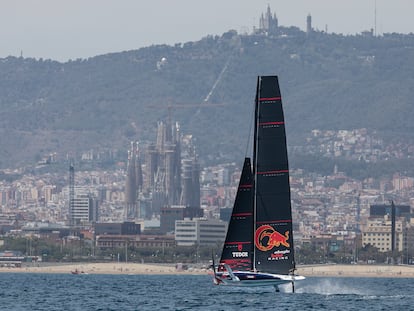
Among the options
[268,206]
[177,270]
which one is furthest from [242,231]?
[177,270]

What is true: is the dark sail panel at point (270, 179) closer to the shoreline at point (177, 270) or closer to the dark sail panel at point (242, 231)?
the dark sail panel at point (242, 231)

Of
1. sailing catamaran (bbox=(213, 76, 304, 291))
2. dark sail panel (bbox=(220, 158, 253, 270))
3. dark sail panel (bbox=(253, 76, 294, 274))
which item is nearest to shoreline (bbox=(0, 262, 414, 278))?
dark sail panel (bbox=(220, 158, 253, 270))

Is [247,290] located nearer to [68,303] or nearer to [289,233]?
[289,233]

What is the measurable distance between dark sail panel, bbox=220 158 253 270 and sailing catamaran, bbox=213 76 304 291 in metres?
0.06

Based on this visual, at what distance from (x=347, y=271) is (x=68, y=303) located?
11926 centimetres

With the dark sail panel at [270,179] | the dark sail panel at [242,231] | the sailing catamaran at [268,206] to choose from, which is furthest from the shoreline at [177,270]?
the dark sail panel at [270,179]

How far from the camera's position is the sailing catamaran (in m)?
70.5

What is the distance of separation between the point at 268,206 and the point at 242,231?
1845 mm

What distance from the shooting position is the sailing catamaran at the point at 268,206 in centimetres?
7050

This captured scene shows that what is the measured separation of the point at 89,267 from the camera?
19688cm

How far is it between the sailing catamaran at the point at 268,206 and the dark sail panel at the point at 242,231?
0.19ft

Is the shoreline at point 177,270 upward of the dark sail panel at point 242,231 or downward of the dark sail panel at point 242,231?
upward

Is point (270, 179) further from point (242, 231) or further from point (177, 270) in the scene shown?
point (177, 270)

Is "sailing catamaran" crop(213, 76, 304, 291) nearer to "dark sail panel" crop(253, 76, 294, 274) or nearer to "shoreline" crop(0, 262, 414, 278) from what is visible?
"dark sail panel" crop(253, 76, 294, 274)
